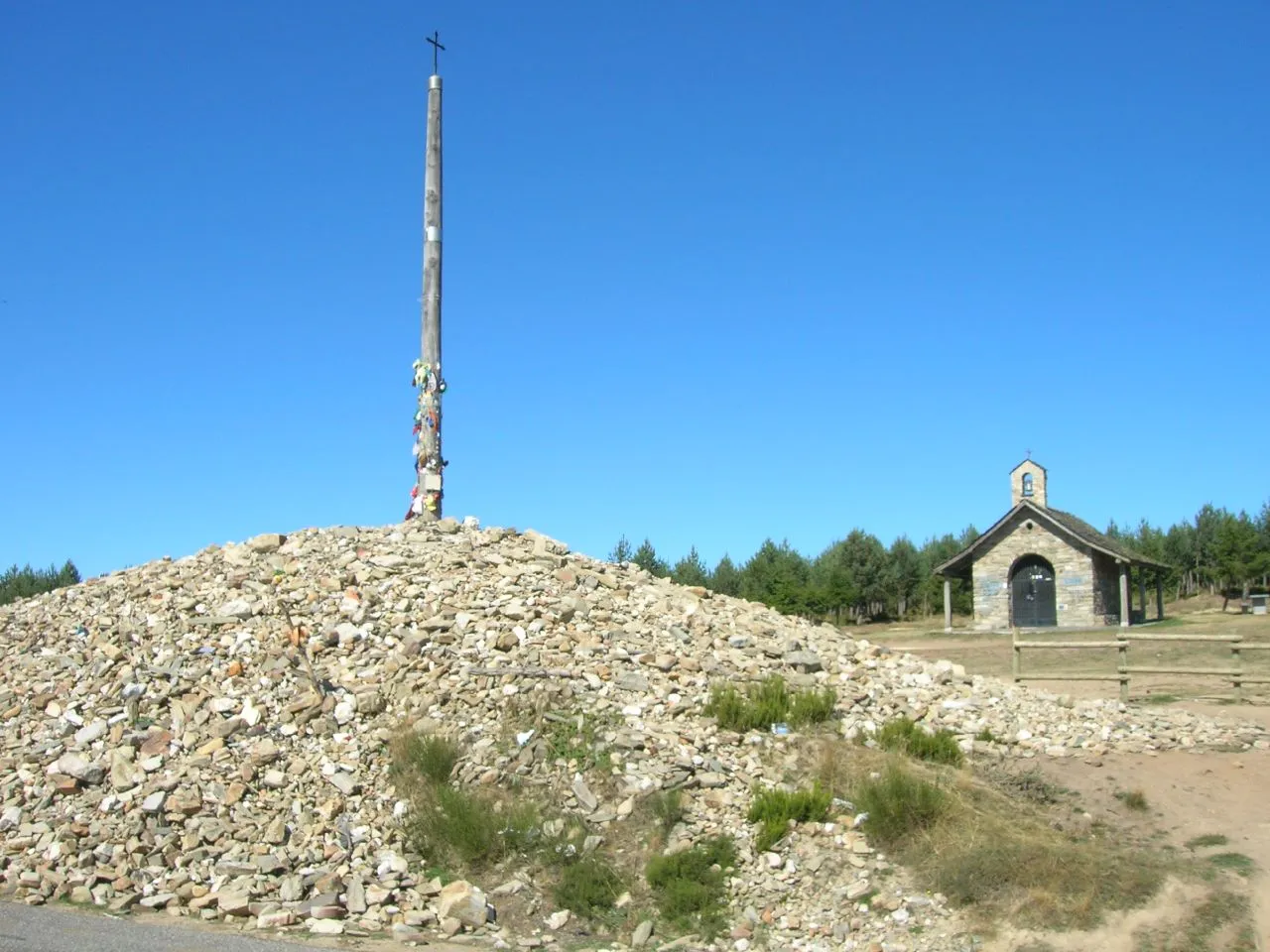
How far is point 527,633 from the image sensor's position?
12578mm

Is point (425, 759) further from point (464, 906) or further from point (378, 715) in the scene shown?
point (464, 906)

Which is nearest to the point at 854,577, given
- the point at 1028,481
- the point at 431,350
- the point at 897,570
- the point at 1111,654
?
the point at 897,570

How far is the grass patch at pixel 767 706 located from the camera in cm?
1138

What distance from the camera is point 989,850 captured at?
30.9 ft

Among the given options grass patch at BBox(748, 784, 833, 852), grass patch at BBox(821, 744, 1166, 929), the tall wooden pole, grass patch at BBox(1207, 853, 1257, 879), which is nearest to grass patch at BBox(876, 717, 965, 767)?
grass patch at BBox(821, 744, 1166, 929)

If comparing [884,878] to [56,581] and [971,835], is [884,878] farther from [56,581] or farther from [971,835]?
[56,581]

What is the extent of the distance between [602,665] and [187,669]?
4341mm

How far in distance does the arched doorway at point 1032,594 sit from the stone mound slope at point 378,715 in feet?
81.5

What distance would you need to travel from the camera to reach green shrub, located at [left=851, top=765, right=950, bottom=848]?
979 centimetres

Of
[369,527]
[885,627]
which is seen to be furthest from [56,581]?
[369,527]

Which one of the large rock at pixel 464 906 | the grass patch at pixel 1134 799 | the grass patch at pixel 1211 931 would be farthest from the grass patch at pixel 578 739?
the grass patch at pixel 1134 799

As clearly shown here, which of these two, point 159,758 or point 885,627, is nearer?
point 159,758

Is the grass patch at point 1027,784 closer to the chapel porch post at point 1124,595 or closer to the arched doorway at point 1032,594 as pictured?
the arched doorway at point 1032,594

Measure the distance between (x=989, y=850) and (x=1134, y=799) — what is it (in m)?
2.30
